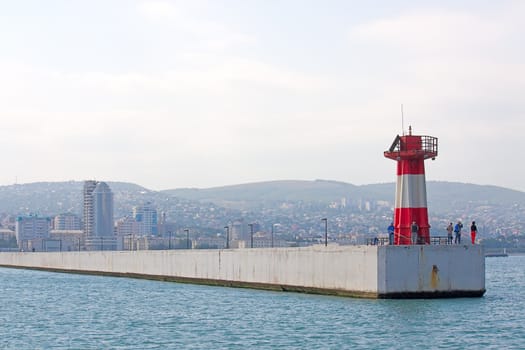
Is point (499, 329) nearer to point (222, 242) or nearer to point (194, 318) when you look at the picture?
point (194, 318)

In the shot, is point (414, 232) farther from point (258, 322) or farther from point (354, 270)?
point (258, 322)

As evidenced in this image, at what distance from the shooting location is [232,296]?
127ft

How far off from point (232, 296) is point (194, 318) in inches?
319

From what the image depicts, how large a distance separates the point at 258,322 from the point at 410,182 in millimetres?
8828

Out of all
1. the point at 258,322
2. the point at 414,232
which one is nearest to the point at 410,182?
the point at 414,232

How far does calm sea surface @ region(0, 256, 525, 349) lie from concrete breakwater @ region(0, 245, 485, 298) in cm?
53

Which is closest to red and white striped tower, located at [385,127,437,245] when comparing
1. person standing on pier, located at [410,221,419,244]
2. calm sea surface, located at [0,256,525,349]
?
person standing on pier, located at [410,221,419,244]

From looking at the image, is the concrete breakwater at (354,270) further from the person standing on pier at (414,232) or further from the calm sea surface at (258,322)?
the person standing on pier at (414,232)

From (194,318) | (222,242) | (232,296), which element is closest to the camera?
(194,318)

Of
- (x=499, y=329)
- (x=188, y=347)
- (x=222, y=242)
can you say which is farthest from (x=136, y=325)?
(x=222, y=242)

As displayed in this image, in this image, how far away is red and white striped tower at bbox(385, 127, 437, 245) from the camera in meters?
34.6

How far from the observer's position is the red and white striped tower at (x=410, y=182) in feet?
113

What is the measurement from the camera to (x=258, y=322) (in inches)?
1134

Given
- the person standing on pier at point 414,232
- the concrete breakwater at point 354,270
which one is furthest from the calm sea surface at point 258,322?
the person standing on pier at point 414,232
